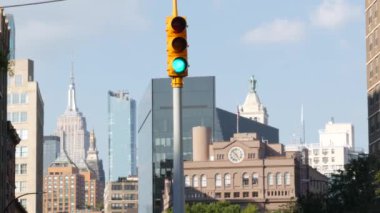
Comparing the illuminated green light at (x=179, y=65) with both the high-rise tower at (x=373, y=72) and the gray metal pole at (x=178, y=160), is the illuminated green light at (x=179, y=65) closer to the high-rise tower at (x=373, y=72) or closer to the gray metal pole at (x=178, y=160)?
the gray metal pole at (x=178, y=160)

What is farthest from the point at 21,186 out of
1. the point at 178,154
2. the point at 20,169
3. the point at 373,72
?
the point at 178,154

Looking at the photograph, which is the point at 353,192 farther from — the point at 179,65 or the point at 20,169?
the point at 179,65

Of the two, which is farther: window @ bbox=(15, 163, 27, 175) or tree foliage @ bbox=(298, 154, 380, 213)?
window @ bbox=(15, 163, 27, 175)

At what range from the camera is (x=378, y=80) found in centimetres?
14525

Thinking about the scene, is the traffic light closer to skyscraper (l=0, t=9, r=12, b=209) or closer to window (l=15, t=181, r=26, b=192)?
skyscraper (l=0, t=9, r=12, b=209)

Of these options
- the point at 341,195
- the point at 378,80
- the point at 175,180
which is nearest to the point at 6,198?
the point at 341,195

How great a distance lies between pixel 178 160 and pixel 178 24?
3.40 m

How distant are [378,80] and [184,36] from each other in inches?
4585

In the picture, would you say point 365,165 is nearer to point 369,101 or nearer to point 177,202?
point 369,101

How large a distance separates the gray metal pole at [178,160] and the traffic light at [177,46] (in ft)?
3.67

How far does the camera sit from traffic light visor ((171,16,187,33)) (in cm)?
3056

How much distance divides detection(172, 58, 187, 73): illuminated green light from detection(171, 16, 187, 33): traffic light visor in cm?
65

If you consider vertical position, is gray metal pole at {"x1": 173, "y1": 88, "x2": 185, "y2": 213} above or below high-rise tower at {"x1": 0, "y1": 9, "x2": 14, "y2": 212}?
below

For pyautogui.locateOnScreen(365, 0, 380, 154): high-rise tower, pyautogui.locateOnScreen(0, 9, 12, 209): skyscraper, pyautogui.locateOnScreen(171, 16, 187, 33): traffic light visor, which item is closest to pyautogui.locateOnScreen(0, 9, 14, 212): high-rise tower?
pyautogui.locateOnScreen(0, 9, 12, 209): skyscraper
